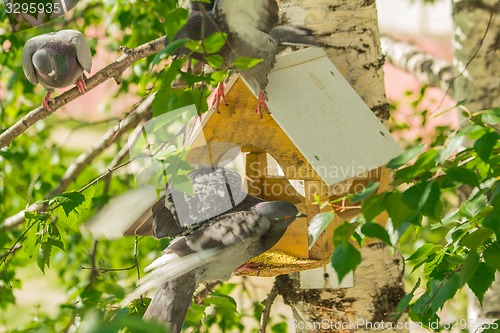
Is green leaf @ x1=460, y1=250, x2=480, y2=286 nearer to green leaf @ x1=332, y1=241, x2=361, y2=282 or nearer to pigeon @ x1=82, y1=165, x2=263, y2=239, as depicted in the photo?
green leaf @ x1=332, y1=241, x2=361, y2=282

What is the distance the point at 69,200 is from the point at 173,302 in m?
0.47

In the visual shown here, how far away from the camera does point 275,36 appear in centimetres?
257

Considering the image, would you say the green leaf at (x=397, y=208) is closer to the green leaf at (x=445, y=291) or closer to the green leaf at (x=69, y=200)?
the green leaf at (x=445, y=291)

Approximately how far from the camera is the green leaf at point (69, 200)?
2.21 m

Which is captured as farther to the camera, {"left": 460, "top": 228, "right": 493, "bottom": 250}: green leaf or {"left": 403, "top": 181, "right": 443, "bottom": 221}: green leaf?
{"left": 460, "top": 228, "right": 493, "bottom": 250}: green leaf

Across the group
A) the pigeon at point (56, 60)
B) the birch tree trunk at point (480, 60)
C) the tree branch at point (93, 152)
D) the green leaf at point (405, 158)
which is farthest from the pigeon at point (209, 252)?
the birch tree trunk at point (480, 60)

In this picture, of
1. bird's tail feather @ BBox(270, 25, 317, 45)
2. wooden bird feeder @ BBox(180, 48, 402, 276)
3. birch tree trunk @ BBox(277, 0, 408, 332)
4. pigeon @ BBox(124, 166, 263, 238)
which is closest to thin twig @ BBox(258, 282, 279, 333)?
birch tree trunk @ BBox(277, 0, 408, 332)

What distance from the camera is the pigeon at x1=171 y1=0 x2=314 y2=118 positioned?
2.23 m

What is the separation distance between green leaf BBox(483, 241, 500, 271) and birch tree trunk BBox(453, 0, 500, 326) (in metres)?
2.08

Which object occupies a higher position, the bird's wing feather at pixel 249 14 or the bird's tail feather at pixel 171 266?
the bird's wing feather at pixel 249 14

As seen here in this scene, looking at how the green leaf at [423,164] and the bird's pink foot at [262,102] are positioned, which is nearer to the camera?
the green leaf at [423,164]

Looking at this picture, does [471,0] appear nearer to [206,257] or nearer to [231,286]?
[231,286]

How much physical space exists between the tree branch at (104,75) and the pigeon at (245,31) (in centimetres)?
24

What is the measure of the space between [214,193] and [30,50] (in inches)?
63.8
